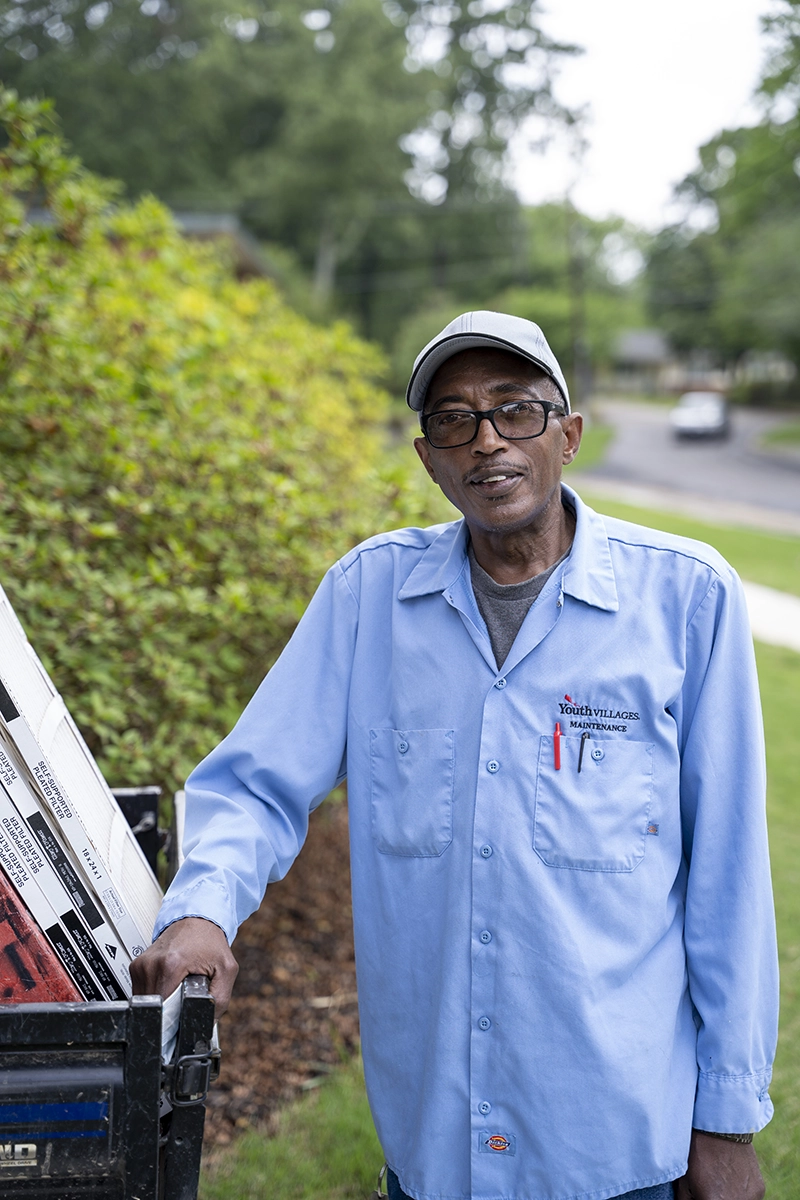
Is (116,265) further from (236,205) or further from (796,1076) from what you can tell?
(236,205)

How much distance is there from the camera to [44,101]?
157 inches

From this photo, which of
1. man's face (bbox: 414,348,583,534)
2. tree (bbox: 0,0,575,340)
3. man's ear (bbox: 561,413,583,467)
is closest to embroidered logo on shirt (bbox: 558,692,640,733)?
man's face (bbox: 414,348,583,534)

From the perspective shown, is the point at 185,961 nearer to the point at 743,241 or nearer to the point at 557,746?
the point at 557,746

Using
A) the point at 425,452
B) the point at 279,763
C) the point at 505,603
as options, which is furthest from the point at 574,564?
the point at 279,763

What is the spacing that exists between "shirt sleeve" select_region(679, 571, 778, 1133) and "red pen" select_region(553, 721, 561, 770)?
226mm

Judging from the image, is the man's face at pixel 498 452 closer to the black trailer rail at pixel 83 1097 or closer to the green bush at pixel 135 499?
the black trailer rail at pixel 83 1097

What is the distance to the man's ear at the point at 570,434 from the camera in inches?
79.3

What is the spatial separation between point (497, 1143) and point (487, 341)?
141 cm

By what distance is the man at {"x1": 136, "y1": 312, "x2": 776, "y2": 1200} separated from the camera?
1.73m

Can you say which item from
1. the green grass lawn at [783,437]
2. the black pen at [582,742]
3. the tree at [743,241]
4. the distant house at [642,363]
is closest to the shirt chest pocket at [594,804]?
the black pen at [582,742]

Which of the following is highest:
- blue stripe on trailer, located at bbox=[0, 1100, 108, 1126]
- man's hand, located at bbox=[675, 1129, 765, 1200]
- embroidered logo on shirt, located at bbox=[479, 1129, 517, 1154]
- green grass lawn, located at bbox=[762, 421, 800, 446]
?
green grass lawn, located at bbox=[762, 421, 800, 446]

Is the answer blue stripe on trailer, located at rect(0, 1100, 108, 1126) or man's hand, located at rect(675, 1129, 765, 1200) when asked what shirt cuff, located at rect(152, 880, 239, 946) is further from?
man's hand, located at rect(675, 1129, 765, 1200)

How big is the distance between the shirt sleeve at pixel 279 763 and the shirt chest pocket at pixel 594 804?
1.46 feet

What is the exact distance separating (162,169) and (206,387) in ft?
110
